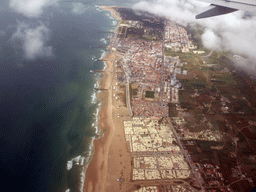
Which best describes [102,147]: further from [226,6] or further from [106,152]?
[226,6]

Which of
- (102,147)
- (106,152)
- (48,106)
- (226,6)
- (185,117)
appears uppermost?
(48,106)

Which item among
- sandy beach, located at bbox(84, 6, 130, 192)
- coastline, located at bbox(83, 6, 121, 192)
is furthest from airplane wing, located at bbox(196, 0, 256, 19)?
coastline, located at bbox(83, 6, 121, 192)

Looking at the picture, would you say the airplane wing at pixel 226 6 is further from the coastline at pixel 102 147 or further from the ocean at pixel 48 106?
the ocean at pixel 48 106

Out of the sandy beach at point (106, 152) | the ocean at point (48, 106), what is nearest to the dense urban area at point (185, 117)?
the sandy beach at point (106, 152)

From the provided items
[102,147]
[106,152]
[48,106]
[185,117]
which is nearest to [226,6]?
[185,117]

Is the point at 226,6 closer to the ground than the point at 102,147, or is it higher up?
higher up

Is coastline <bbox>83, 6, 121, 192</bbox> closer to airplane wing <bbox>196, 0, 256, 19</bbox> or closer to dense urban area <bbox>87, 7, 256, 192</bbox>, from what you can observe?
dense urban area <bbox>87, 7, 256, 192</bbox>

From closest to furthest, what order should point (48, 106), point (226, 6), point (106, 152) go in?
point (226, 6)
point (106, 152)
point (48, 106)
